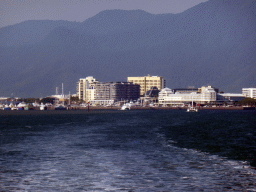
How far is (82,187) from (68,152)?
17.0 m

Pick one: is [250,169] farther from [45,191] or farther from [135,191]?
[45,191]

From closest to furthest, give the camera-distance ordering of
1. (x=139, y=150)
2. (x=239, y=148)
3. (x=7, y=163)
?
(x=7, y=163) < (x=139, y=150) < (x=239, y=148)

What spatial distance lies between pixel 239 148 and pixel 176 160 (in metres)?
13.0

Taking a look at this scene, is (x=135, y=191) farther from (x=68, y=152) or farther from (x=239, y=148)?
(x=239, y=148)

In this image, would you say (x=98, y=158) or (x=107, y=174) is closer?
(x=107, y=174)

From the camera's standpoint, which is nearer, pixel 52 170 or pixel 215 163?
pixel 52 170

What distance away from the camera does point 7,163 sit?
3419cm

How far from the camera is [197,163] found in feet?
113

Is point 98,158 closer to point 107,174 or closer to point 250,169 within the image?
point 107,174

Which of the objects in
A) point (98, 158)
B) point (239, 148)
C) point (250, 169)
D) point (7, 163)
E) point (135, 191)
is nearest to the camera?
point (135, 191)

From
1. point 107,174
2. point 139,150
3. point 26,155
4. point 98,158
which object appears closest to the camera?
point 107,174

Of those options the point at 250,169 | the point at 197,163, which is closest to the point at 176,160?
the point at 197,163

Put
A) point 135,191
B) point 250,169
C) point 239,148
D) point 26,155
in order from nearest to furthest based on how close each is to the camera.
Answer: point 135,191 → point 250,169 → point 26,155 → point 239,148

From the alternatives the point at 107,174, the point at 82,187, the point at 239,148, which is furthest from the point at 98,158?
the point at 239,148
